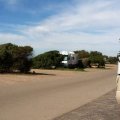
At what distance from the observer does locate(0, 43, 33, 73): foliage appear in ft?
99.7

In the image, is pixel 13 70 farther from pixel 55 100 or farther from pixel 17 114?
pixel 17 114

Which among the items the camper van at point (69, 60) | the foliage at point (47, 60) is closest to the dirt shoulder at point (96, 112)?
the foliage at point (47, 60)

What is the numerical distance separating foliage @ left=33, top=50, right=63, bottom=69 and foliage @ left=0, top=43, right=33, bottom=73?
12045 millimetres

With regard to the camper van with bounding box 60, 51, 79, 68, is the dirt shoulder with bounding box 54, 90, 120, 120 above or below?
below

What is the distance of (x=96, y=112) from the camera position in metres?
12.1

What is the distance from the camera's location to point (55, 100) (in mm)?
14594

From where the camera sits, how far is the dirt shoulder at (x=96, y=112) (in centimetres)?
1098

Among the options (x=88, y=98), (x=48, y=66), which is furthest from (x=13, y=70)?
(x=88, y=98)

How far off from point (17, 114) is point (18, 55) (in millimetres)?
21177

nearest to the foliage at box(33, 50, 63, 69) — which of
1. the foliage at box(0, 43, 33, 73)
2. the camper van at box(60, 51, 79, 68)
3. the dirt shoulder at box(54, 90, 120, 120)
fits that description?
the camper van at box(60, 51, 79, 68)

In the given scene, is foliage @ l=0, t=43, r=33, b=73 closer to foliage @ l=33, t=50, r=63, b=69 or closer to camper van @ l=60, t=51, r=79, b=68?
foliage @ l=33, t=50, r=63, b=69

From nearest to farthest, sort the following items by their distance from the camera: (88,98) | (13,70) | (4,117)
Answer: (4,117), (88,98), (13,70)

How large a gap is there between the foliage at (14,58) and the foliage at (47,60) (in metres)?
12.0

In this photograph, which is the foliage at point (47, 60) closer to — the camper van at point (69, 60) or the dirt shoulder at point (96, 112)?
the camper van at point (69, 60)
